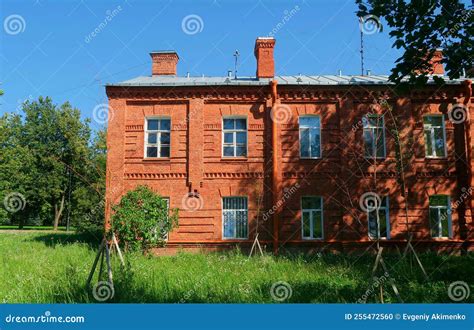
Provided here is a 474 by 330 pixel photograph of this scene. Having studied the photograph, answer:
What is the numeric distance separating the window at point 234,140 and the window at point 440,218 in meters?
8.18

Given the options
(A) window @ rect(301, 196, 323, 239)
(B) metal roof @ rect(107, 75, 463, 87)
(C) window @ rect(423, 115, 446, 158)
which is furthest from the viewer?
(C) window @ rect(423, 115, 446, 158)

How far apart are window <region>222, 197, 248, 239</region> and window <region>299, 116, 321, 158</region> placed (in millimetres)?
3310

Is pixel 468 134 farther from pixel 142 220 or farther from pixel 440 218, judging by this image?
pixel 142 220

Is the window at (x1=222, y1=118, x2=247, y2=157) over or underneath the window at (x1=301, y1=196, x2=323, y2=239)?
over

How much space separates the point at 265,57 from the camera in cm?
1794

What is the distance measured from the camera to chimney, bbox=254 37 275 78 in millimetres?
17828

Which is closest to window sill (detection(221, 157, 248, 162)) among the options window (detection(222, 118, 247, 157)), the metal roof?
window (detection(222, 118, 247, 157))

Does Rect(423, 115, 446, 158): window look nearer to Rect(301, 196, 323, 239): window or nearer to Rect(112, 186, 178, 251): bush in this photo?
Rect(301, 196, 323, 239): window

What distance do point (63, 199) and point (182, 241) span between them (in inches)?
1061

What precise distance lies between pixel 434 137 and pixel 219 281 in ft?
41.8

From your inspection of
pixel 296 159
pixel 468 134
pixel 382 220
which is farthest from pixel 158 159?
pixel 468 134

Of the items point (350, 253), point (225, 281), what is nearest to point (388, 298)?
point (225, 281)

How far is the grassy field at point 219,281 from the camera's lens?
25.1ft

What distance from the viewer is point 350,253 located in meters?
15.7
